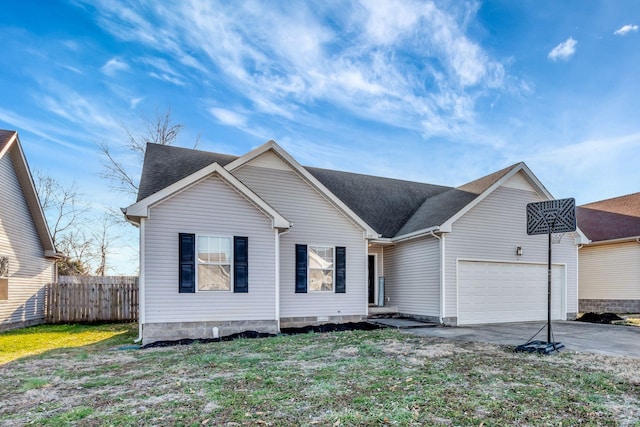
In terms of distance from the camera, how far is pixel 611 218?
1833cm

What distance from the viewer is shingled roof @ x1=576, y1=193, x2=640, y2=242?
1670 cm

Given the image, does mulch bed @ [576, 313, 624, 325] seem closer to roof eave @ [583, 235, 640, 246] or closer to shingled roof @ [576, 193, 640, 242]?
roof eave @ [583, 235, 640, 246]

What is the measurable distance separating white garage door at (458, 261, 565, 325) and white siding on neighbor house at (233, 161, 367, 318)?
3466mm

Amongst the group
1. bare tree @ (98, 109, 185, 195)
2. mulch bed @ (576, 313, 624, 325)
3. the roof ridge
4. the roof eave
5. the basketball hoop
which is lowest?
mulch bed @ (576, 313, 624, 325)

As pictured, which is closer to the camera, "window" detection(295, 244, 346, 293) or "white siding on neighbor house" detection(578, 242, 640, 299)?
"window" detection(295, 244, 346, 293)

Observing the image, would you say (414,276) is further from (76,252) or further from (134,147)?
(76,252)

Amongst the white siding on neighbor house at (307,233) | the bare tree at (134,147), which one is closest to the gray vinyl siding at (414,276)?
the white siding on neighbor house at (307,233)

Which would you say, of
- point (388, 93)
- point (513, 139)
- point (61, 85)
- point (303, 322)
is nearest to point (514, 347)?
point (303, 322)

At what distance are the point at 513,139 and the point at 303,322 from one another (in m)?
12.8

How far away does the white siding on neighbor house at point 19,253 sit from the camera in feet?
39.5

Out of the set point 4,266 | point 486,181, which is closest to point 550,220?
point 486,181

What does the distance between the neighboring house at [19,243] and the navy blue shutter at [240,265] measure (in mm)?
7848

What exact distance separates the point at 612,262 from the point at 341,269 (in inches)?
519

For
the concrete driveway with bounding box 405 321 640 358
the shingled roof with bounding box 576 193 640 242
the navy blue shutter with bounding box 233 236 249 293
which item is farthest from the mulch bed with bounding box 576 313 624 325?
the navy blue shutter with bounding box 233 236 249 293
